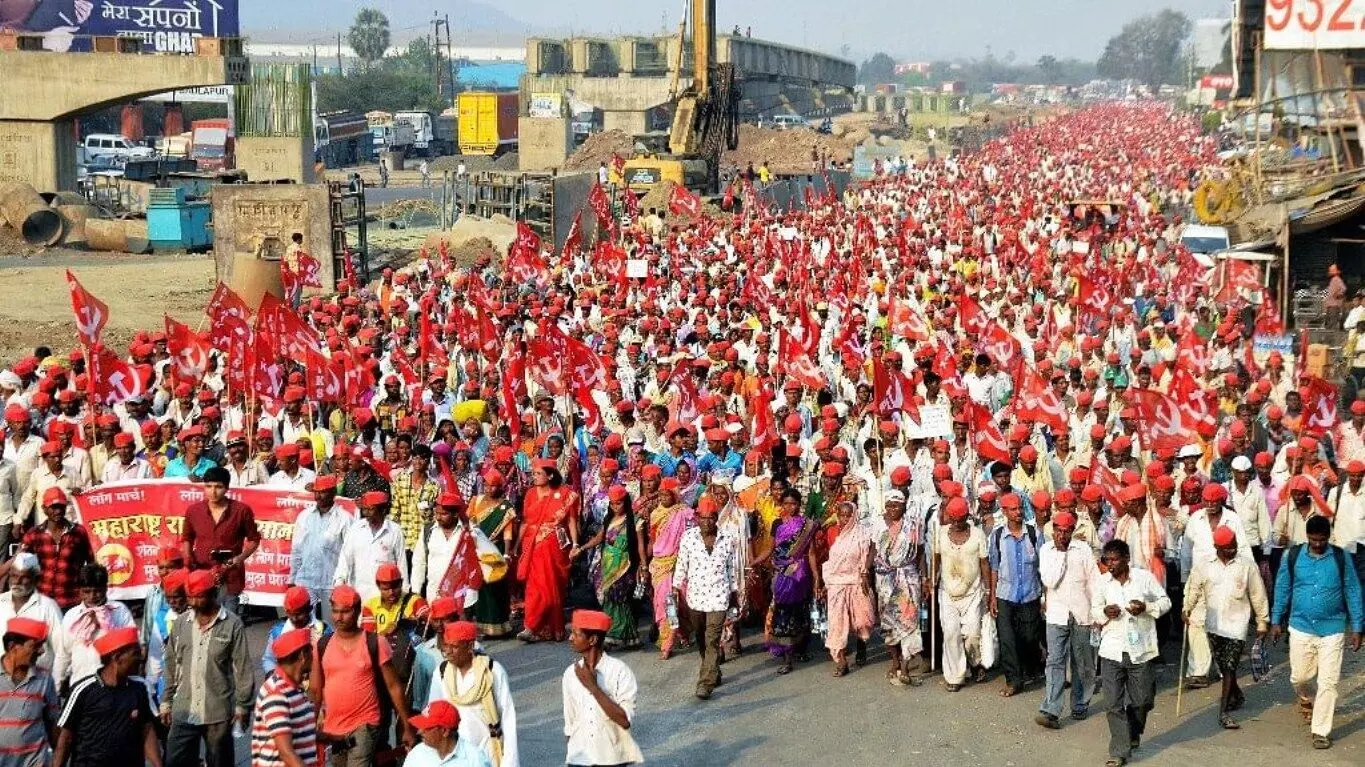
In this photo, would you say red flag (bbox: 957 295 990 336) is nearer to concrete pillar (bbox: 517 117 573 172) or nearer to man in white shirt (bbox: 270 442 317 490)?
man in white shirt (bbox: 270 442 317 490)

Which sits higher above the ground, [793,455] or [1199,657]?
[793,455]

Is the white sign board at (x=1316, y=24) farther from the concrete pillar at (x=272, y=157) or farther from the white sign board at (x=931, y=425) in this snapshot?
the concrete pillar at (x=272, y=157)

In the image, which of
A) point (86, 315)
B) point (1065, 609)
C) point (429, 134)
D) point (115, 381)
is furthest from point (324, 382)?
point (429, 134)

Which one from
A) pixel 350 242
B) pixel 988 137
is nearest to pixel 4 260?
pixel 350 242

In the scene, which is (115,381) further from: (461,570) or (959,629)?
(959,629)

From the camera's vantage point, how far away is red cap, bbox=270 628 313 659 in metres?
6.40

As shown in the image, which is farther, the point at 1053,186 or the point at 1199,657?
the point at 1053,186

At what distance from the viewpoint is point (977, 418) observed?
10883 millimetres

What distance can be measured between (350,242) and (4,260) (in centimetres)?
619

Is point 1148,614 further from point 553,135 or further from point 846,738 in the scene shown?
point 553,135

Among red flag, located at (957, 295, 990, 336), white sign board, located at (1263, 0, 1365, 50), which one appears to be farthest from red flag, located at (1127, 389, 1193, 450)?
white sign board, located at (1263, 0, 1365, 50)

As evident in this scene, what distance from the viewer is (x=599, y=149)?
56.8m

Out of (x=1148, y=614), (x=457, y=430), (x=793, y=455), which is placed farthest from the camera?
(x=457, y=430)

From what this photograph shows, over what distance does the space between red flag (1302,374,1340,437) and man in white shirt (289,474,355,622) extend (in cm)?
647
